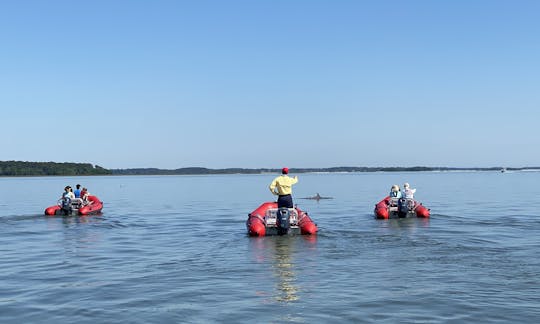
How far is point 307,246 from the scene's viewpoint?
61.3 feet

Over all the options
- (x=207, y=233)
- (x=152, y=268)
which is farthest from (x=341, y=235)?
(x=152, y=268)

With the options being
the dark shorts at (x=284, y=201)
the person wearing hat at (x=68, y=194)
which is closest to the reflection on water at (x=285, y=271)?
the dark shorts at (x=284, y=201)

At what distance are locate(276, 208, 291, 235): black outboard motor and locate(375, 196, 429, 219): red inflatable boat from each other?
8840 mm

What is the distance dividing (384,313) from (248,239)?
11.2 m

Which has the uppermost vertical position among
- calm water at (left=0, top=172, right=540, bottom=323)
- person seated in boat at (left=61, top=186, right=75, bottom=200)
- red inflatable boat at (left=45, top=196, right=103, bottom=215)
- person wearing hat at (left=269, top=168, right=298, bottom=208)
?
person wearing hat at (left=269, top=168, right=298, bottom=208)

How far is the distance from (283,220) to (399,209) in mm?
9310

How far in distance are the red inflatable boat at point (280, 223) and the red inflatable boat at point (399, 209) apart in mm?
7656

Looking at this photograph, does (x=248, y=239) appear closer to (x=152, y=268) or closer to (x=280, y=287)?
(x=152, y=268)

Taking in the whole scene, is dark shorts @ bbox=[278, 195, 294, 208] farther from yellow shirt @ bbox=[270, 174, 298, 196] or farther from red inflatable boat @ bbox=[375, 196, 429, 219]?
red inflatable boat @ bbox=[375, 196, 429, 219]

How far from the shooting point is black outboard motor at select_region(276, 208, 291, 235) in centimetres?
2084

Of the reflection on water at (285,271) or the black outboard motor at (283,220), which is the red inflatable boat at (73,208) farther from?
the reflection on water at (285,271)

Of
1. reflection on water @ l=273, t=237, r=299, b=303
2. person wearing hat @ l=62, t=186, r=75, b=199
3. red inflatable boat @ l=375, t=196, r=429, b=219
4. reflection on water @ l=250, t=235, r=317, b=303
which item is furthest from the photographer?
person wearing hat @ l=62, t=186, r=75, b=199

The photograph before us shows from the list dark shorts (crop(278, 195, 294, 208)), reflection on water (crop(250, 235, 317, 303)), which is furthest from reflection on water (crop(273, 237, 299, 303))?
dark shorts (crop(278, 195, 294, 208))

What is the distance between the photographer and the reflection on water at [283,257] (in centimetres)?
1194
